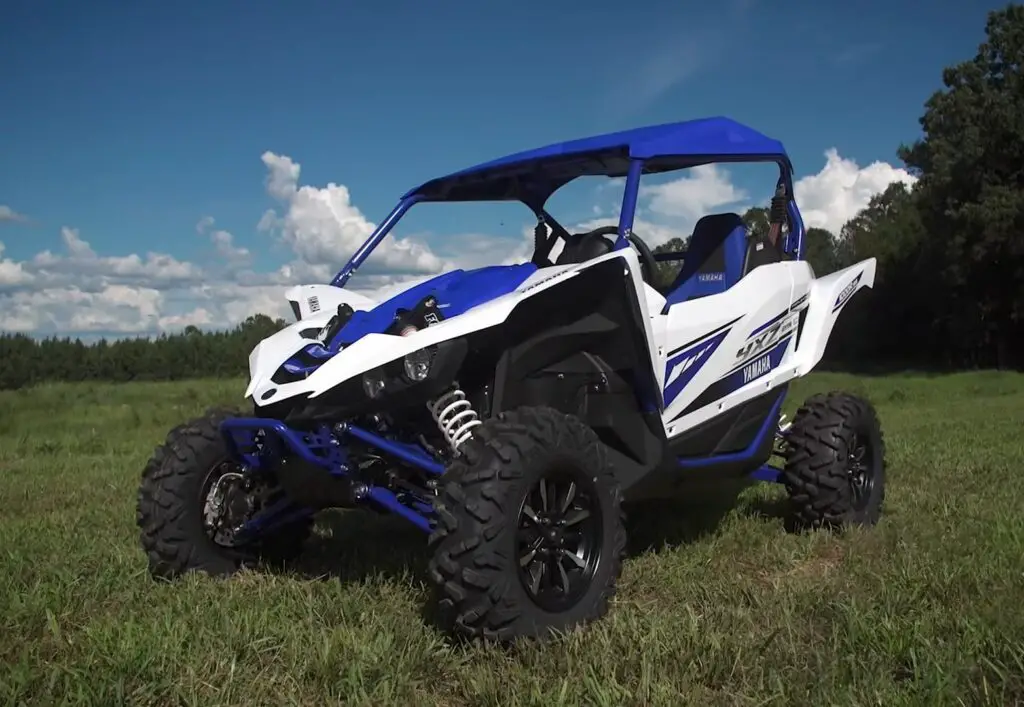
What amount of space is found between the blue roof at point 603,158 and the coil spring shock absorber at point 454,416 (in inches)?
54.9

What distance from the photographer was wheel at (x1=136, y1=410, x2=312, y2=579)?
176 inches

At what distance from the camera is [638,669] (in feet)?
10.5

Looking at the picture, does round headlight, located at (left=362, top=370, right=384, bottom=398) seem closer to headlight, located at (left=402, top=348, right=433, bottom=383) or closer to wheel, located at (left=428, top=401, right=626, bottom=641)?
headlight, located at (left=402, top=348, right=433, bottom=383)

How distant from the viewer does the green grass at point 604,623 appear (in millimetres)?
3037

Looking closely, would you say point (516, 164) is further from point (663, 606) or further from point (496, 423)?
point (663, 606)

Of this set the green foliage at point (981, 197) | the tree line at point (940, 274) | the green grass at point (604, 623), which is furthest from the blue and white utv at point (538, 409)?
the green foliage at point (981, 197)

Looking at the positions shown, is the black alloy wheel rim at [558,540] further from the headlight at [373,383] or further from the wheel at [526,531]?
the headlight at [373,383]

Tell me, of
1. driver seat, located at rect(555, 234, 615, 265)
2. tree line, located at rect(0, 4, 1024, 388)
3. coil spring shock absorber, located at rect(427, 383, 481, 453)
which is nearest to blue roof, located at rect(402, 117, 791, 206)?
driver seat, located at rect(555, 234, 615, 265)

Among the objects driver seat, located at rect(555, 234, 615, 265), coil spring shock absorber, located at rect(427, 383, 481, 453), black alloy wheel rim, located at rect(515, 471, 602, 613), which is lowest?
black alloy wheel rim, located at rect(515, 471, 602, 613)

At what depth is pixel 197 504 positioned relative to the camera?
15.0 ft

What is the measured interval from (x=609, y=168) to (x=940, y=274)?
1436 inches

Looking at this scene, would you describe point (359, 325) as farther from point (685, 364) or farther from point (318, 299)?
point (685, 364)

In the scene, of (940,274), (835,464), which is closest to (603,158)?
(835,464)

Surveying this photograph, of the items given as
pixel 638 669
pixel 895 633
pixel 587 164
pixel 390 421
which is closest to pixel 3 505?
pixel 390 421
